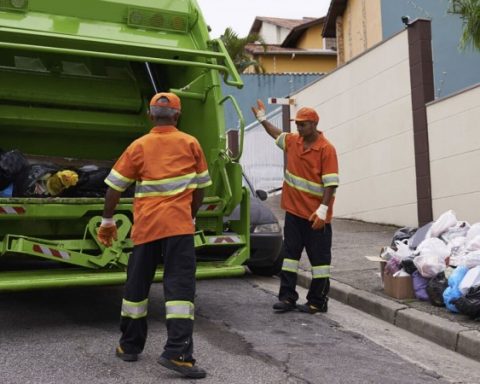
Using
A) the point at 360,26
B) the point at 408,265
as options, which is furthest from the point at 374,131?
the point at 360,26

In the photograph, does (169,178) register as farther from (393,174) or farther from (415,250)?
(393,174)

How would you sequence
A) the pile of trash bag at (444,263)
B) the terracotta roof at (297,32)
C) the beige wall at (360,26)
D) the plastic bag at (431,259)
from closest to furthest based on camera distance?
the pile of trash bag at (444,263) < the plastic bag at (431,259) < the beige wall at (360,26) < the terracotta roof at (297,32)

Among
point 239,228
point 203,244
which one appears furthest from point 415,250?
point 203,244

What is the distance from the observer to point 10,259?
484 centimetres

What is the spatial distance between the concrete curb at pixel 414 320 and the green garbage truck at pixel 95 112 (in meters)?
1.30

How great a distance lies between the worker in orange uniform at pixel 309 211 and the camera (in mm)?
5426

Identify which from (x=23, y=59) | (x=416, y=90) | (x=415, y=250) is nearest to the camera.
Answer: (x=415, y=250)

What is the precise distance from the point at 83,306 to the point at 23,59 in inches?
98.1

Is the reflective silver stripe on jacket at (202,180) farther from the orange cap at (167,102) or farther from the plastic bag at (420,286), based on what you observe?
the plastic bag at (420,286)

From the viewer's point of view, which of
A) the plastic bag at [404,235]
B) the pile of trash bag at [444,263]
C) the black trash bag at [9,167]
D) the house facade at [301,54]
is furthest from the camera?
the house facade at [301,54]

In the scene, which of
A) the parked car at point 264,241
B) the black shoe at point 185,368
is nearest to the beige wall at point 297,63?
the parked car at point 264,241

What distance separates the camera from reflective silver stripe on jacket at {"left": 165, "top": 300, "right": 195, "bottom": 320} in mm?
3760

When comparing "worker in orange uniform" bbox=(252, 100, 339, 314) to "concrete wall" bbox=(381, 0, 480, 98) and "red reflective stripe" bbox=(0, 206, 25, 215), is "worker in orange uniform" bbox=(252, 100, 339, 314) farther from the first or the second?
"concrete wall" bbox=(381, 0, 480, 98)

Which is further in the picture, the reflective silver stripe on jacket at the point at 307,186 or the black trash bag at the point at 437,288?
the reflective silver stripe on jacket at the point at 307,186
